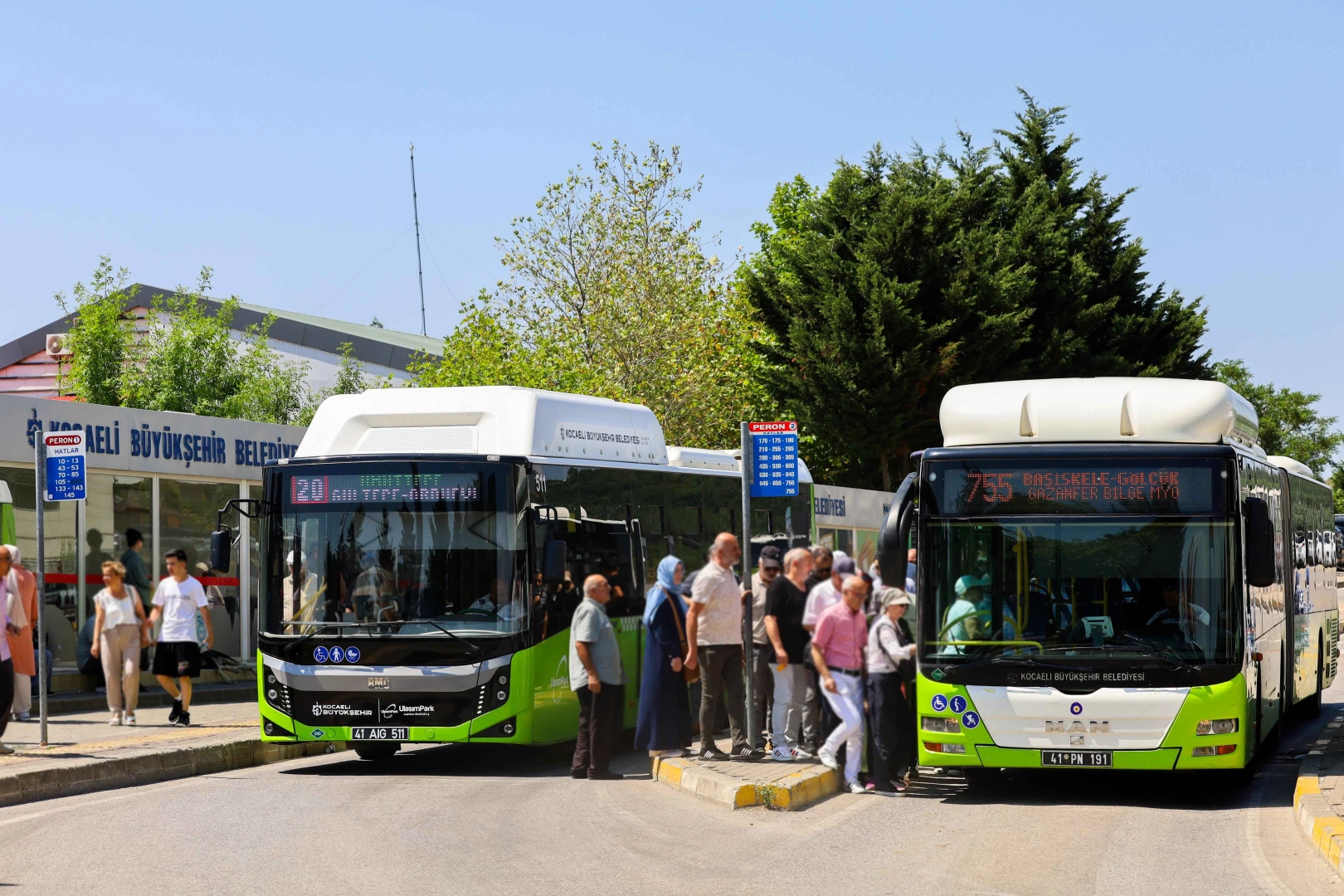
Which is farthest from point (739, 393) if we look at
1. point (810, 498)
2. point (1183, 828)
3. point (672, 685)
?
point (1183, 828)

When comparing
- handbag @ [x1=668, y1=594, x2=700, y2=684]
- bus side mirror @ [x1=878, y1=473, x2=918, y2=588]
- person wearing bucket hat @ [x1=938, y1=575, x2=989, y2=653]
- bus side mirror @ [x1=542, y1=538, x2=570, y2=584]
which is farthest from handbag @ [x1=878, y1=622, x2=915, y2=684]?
bus side mirror @ [x1=542, y1=538, x2=570, y2=584]

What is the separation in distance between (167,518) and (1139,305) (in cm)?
3526

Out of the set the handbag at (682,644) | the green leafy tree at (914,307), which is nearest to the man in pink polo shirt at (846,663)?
the handbag at (682,644)

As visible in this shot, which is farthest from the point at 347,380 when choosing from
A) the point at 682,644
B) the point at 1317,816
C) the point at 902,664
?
the point at 1317,816

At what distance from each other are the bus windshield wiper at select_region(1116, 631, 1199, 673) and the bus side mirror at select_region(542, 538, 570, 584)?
4729 millimetres

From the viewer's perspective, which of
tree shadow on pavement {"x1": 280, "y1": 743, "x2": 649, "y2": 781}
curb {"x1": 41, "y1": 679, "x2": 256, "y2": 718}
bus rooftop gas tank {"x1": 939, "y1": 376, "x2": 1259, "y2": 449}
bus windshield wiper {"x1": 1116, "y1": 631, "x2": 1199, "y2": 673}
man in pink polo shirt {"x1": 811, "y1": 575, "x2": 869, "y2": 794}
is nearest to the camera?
bus windshield wiper {"x1": 1116, "y1": 631, "x2": 1199, "y2": 673}

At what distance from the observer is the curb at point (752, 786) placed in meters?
12.1

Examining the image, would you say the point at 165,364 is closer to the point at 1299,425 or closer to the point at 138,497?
the point at 138,497

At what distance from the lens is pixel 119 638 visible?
17.4 metres

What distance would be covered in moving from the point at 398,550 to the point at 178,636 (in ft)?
13.7

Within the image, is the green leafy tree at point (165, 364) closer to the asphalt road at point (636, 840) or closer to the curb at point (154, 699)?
the curb at point (154, 699)

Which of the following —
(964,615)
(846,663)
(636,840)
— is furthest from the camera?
(846,663)

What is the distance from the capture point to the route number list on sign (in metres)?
16.7

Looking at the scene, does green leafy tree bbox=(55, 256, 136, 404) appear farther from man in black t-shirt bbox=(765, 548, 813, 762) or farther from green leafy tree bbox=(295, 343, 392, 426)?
man in black t-shirt bbox=(765, 548, 813, 762)
